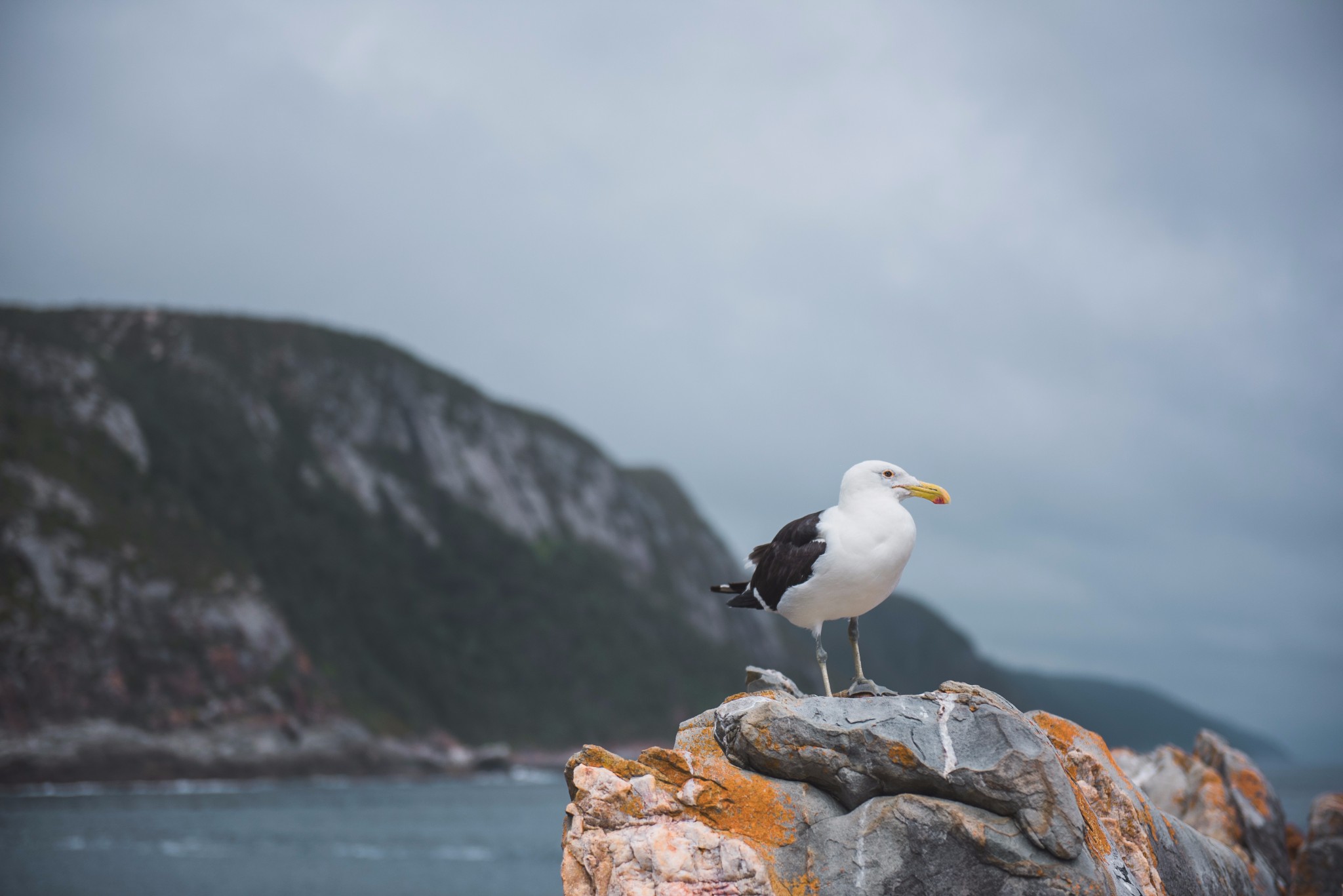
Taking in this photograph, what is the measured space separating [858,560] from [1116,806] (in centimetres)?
341

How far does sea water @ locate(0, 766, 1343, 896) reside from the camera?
42.4 m

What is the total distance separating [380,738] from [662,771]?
102767 mm

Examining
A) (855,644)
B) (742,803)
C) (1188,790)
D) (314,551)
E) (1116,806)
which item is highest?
(855,644)

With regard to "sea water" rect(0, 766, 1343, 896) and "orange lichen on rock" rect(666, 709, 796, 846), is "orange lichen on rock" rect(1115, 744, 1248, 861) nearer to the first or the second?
"orange lichen on rock" rect(666, 709, 796, 846)

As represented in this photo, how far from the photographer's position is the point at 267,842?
5491 centimetres

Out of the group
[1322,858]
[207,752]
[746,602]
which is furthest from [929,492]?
[207,752]

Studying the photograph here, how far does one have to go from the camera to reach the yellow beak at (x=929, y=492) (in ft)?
31.7

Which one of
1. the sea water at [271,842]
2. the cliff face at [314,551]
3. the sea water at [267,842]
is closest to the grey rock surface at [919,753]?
the sea water at [267,842]

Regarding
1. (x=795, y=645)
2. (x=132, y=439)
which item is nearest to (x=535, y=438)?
(x=795, y=645)

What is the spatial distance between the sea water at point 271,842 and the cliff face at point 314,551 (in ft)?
41.6

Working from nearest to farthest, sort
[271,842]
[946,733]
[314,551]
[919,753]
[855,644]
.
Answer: [919,753]
[946,733]
[855,644]
[271,842]
[314,551]

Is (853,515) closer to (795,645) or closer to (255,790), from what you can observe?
(255,790)

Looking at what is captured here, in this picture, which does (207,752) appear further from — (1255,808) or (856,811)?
(856,811)

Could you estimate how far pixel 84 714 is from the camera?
7900cm
